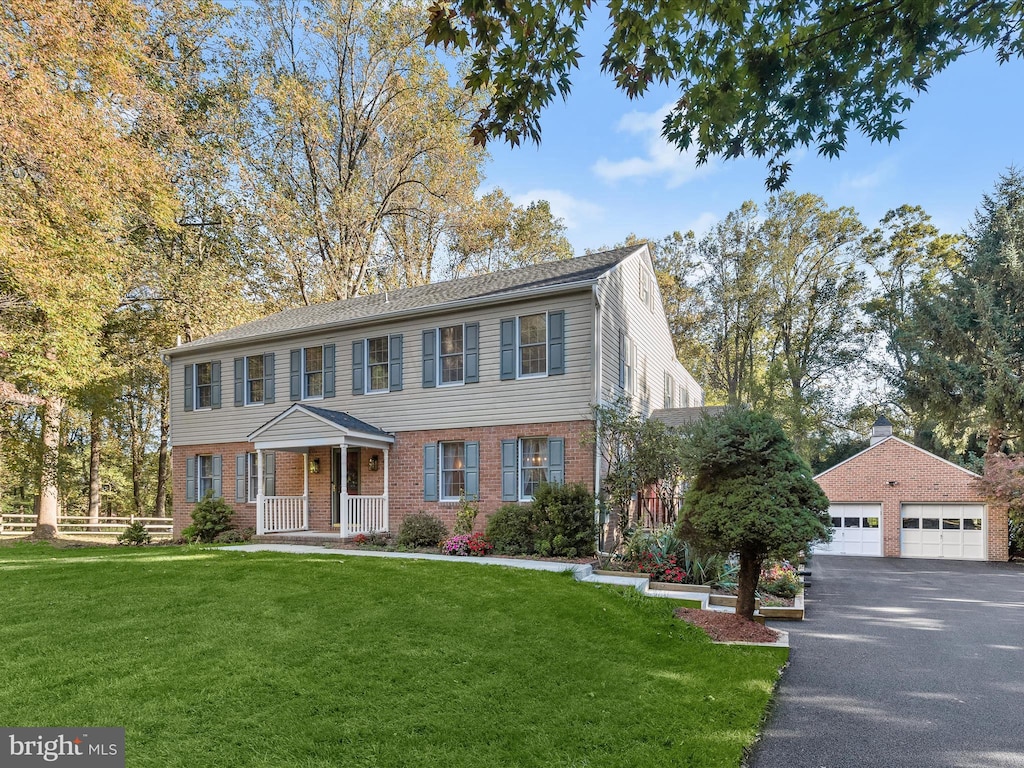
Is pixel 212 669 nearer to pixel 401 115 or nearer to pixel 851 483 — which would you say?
pixel 851 483

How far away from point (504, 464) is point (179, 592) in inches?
258

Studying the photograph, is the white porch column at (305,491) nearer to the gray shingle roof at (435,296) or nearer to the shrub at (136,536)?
the gray shingle roof at (435,296)

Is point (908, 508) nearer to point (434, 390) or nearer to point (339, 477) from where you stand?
point (434, 390)

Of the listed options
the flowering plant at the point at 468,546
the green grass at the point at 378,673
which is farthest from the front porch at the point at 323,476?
the green grass at the point at 378,673

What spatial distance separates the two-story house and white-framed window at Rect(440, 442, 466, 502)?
0.03m

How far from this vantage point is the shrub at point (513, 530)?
11.4 meters

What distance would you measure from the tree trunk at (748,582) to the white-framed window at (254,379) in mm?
13172

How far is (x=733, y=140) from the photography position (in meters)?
4.69

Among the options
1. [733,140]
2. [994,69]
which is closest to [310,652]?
[733,140]

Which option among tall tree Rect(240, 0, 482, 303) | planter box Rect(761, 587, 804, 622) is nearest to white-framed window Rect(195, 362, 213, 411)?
tall tree Rect(240, 0, 482, 303)

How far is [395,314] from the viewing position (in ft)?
45.2

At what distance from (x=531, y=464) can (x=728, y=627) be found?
6084 millimetres

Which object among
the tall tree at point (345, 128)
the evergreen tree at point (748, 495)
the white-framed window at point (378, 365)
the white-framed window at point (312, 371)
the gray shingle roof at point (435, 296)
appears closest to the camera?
the evergreen tree at point (748, 495)

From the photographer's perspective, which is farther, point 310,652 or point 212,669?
point 310,652
